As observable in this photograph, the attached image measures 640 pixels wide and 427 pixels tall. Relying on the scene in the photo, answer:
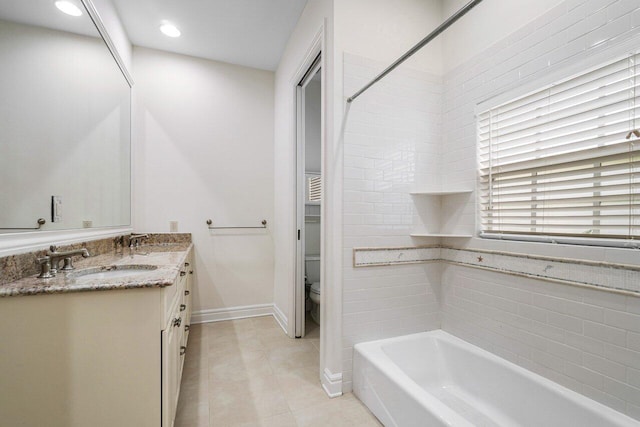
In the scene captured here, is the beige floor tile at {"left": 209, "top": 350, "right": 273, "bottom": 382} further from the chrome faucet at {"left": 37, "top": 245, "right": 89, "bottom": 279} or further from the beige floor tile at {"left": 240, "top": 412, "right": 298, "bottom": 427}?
the chrome faucet at {"left": 37, "top": 245, "right": 89, "bottom": 279}

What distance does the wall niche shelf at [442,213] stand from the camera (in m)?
1.81

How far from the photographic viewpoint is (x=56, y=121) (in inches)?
56.6

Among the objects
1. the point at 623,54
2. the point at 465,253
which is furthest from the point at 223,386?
the point at 623,54

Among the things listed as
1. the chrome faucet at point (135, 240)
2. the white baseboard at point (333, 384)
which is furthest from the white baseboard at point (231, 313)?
the white baseboard at point (333, 384)

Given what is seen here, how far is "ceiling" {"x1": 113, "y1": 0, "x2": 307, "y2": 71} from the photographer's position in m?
2.12

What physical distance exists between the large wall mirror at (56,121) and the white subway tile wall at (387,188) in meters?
1.55

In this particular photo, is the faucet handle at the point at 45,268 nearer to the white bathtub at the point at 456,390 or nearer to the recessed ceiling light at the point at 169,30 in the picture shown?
the white bathtub at the point at 456,390

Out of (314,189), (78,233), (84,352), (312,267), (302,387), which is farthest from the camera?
(314,189)

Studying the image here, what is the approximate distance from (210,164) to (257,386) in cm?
210

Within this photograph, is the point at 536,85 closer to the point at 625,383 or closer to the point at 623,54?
the point at 623,54

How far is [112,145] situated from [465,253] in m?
2.71

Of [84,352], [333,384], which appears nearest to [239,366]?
[333,384]

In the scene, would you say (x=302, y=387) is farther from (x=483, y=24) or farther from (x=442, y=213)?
(x=483, y=24)

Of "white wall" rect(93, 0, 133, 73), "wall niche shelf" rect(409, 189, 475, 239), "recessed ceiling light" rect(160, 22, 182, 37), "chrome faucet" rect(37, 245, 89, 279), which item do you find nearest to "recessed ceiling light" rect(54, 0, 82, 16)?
"white wall" rect(93, 0, 133, 73)
